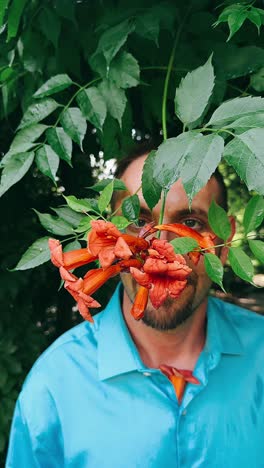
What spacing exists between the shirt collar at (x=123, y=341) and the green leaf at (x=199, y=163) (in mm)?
1040

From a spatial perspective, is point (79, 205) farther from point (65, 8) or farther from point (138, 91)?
point (138, 91)

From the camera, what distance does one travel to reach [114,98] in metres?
1.55

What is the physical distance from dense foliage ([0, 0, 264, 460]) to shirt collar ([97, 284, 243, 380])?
0.40m

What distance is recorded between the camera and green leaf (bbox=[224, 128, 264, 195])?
3.10 ft

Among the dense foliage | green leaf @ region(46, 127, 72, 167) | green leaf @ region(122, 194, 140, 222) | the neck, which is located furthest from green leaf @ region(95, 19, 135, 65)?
the neck

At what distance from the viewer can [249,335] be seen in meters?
2.11

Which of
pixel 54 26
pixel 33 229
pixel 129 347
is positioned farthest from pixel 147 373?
pixel 33 229

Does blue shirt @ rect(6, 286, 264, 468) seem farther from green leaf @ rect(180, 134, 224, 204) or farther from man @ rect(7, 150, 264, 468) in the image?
green leaf @ rect(180, 134, 224, 204)

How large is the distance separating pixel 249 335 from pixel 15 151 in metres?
1.12

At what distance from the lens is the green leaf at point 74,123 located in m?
1.52

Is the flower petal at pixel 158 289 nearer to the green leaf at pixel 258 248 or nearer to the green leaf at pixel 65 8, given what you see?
the green leaf at pixel 258 248

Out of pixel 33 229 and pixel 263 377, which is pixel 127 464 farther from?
pixel 33 229

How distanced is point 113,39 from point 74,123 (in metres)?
0.24

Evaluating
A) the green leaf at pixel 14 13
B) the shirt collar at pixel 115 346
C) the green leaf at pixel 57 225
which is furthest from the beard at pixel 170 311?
the green leaf at pixel 14 13
